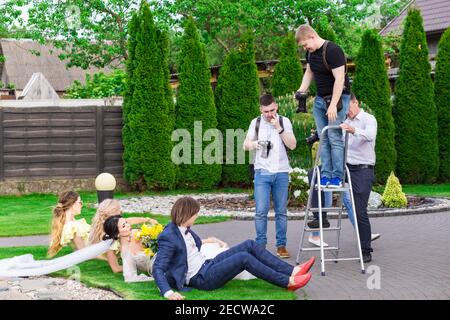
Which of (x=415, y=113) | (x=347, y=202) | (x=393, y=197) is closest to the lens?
(x=347, y=202)

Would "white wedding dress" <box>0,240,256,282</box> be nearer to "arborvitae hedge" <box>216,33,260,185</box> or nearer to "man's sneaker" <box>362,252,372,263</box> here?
"man's sneaker" <box>362,252,372,263</box>

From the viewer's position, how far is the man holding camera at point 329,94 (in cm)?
938

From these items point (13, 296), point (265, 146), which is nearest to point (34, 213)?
point (265, 146)

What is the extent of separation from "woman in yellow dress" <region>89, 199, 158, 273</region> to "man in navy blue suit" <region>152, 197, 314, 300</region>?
1225 mm

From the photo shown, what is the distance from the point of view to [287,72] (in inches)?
861

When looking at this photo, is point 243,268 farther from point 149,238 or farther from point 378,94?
point 378,94

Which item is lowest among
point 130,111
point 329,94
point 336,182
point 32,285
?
point 32,285

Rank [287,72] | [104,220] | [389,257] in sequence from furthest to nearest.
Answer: [287,72], [389,257], [104,220]

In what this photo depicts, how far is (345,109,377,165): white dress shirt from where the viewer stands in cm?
964

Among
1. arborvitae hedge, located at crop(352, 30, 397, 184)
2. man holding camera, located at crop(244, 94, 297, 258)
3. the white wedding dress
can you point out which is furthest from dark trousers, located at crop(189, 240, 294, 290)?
arborvitae hedge, located at crop(352, 30, 397, 184)

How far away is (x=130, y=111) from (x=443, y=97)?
29.0 feet

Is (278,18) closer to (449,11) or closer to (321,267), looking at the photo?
A: (449,11)
